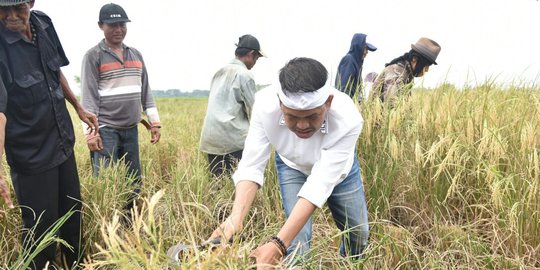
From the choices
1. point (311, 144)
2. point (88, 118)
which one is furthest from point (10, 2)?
point (311, 144)

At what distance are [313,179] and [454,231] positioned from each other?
829 mm

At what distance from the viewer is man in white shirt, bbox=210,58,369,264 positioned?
1563 millimetres

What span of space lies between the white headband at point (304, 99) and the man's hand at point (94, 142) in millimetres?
1730

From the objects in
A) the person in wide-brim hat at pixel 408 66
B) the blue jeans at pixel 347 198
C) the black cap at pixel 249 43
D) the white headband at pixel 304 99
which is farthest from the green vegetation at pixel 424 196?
the black cap at pixel 249 43

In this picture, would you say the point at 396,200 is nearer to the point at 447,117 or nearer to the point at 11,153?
the point at 447,117

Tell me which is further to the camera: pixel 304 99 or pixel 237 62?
pixel 237 62

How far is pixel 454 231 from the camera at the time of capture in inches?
81.8

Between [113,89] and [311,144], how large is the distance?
73.2 inches

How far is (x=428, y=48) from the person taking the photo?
146 inches

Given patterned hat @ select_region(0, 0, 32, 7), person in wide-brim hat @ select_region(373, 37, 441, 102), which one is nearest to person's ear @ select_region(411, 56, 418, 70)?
person in wide-brim hat @ select_region(373, 37, 441, 102)

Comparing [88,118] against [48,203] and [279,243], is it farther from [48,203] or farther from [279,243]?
[279,243]

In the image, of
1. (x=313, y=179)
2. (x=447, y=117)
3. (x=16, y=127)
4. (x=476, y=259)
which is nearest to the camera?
(x=313, y=179)

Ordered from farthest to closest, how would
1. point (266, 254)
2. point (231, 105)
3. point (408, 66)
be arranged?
point (408, 66), point (231, 105), point (266, 254)

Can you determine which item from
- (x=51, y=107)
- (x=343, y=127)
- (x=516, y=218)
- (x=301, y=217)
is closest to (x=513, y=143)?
(x=516, y=218)
